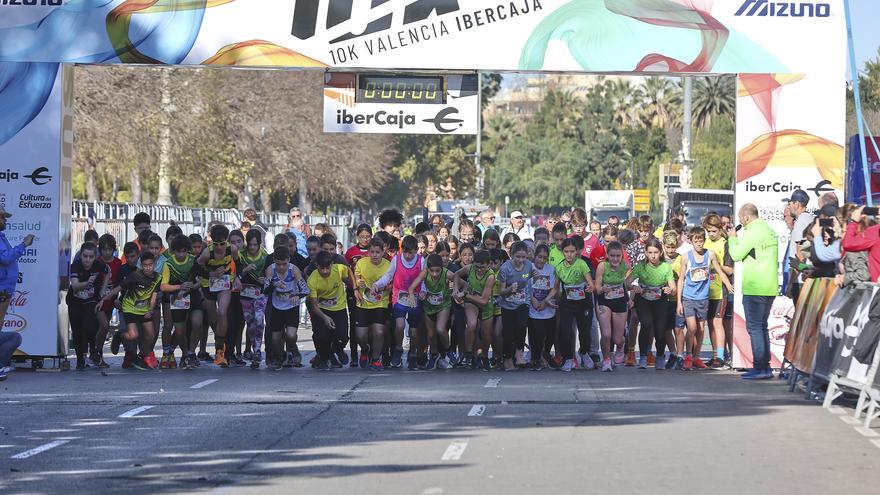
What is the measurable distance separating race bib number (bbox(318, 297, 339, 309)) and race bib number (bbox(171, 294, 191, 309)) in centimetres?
161

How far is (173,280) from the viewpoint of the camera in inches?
702

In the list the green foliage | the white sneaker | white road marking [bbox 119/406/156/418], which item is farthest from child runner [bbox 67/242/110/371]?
the green foliage

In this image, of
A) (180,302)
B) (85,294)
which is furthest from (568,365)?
(85,294)

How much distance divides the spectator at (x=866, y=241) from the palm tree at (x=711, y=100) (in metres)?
79.2

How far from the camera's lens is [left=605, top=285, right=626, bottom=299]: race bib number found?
17.9 meters

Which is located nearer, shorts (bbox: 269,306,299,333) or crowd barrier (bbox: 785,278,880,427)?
crowd barrier (bbox: 785,278,880,427)

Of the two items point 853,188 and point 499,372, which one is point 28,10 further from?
point 853,188

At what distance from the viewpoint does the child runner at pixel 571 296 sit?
17.8 m

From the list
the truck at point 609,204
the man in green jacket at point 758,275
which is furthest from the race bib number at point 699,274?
the truck at point 609,204

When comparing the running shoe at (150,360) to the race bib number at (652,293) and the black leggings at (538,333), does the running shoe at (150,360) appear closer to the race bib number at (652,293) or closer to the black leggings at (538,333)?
the black leggings at (538,333)

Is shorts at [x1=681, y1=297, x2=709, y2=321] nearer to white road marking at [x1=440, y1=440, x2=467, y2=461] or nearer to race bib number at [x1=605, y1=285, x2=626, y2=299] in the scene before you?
race bib number at [x1=605, y1=285, x2=626, y2=299]

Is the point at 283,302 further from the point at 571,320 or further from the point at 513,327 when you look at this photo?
the point at 571,320

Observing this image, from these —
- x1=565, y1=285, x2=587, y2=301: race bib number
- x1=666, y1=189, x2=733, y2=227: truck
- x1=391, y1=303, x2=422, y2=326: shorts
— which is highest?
x1=666, y1=189, x2=733, y2=227: truck

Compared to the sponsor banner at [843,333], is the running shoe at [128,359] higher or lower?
lower
